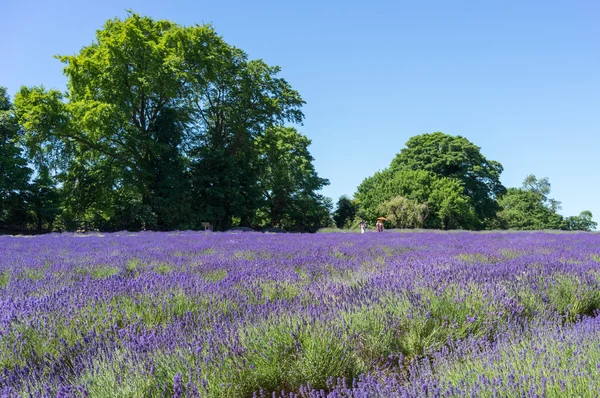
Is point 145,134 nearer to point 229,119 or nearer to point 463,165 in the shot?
point 229,119

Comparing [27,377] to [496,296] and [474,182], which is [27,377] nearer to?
[496,296]

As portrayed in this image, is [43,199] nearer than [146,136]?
No

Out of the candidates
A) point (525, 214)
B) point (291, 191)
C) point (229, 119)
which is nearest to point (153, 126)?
point (229, 119)

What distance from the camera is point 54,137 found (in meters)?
22.9

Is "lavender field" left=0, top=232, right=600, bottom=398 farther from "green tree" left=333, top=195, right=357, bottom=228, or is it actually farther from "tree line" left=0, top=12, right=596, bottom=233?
"green tree" left=333, top=195, right=357, bottom=228

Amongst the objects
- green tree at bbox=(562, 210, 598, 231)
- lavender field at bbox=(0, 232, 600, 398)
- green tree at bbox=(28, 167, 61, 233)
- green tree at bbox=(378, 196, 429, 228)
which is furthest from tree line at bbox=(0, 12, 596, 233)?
green tree at bbox=(562, 210, 598, 231)

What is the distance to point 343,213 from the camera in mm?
44812

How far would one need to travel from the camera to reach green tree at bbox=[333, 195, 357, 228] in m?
44.7

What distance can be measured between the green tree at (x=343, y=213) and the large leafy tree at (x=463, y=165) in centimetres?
732

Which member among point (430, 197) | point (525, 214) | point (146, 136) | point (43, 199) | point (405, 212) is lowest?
point (43, 199)

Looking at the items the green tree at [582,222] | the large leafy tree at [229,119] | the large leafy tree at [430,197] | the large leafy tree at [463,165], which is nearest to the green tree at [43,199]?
the large leafy tree at [229,119]

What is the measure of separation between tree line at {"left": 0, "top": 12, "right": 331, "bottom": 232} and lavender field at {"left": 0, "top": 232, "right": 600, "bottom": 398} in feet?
66.0

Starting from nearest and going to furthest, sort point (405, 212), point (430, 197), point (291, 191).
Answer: point (291, 191), point (405, 212), point (430, 197)

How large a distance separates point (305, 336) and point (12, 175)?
27.7 metres
